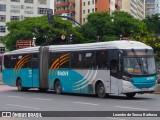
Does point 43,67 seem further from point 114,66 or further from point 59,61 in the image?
point 114,66

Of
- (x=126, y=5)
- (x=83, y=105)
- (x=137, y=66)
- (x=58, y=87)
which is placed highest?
(x=126, y=5)

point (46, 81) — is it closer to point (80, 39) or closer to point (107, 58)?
point (107, 58)

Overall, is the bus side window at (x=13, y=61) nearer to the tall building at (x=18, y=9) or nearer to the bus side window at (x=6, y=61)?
the bus side window at (x=6, y=61)

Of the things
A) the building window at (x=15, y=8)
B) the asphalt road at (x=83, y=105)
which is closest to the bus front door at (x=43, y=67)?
the asphalt road at (x=83, y=105)

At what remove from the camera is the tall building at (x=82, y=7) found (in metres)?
131

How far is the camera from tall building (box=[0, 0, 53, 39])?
384 ft

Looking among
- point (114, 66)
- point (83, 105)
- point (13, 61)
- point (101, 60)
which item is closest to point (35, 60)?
point (13, 61)

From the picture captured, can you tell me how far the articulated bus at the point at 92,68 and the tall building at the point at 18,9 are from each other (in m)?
82.2

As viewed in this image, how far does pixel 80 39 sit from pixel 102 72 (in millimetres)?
67181

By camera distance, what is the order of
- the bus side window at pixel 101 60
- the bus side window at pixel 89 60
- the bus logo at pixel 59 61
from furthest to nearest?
the bus logo at pixel 59 61, the bus side window at pixel 89 60, the bus side window at pixel 101 60

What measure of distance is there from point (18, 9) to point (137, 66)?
95273 mm

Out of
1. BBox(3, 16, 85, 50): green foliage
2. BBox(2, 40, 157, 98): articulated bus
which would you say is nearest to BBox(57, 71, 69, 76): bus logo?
BBox(2, 40, 157, 98): articulated bus

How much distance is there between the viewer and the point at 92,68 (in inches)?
1116

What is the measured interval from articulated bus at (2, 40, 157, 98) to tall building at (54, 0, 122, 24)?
9609 cm
